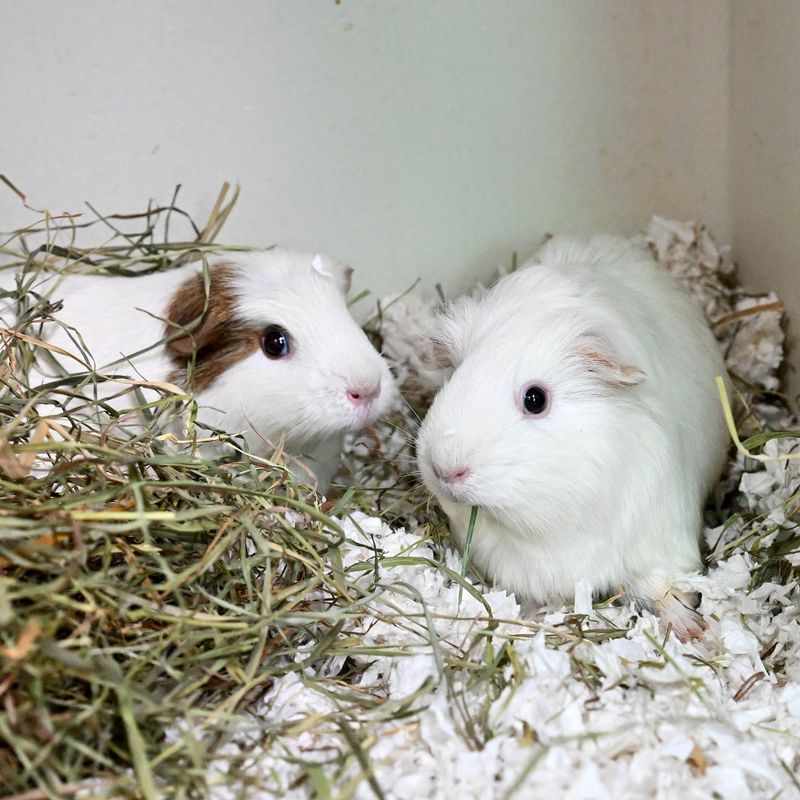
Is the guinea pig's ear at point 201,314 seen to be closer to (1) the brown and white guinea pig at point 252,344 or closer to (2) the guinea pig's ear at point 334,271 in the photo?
(1) the brown and white guinea pig at point 252,344

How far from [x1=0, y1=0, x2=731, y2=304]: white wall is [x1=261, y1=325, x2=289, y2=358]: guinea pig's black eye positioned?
56 cm

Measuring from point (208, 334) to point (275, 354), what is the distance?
18 cm

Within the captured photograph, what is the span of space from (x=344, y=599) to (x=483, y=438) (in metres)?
0.42

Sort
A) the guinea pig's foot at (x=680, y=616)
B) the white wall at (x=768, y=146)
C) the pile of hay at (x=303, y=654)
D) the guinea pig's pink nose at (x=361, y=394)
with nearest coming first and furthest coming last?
the pile of hay at (x=303, y=654)
the guinea pig's foot at (x=680, y=616)
the guinea pig's pink nose at (x=361, y=394)
the white wall at (x=768, y=146)

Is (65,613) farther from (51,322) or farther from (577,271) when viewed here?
(577,271)

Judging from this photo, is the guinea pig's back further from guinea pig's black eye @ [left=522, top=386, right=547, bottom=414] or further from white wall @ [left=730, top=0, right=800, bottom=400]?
white wall @ [left=730, top=0, right=800, bottom=400]


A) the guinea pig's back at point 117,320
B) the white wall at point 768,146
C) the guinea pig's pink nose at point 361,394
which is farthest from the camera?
the white wall at point 768,146

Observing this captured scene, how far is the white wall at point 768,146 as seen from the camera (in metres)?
2.53

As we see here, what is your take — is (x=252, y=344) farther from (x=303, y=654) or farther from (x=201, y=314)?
(x=303, y=654)

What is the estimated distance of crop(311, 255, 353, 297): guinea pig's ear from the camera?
7.95ft

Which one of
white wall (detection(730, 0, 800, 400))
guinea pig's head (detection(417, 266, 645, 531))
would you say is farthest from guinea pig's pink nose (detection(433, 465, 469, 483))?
white wall (detection(730, 0, 800, 400))

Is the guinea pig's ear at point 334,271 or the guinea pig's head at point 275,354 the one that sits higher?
the guinea pig's ear at point 334,271

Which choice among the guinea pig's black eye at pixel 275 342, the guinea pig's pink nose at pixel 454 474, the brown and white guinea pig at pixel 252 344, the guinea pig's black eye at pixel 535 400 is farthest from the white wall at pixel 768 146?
the guinea pig's black eye at pixel 275 342

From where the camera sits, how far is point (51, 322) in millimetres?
2410
